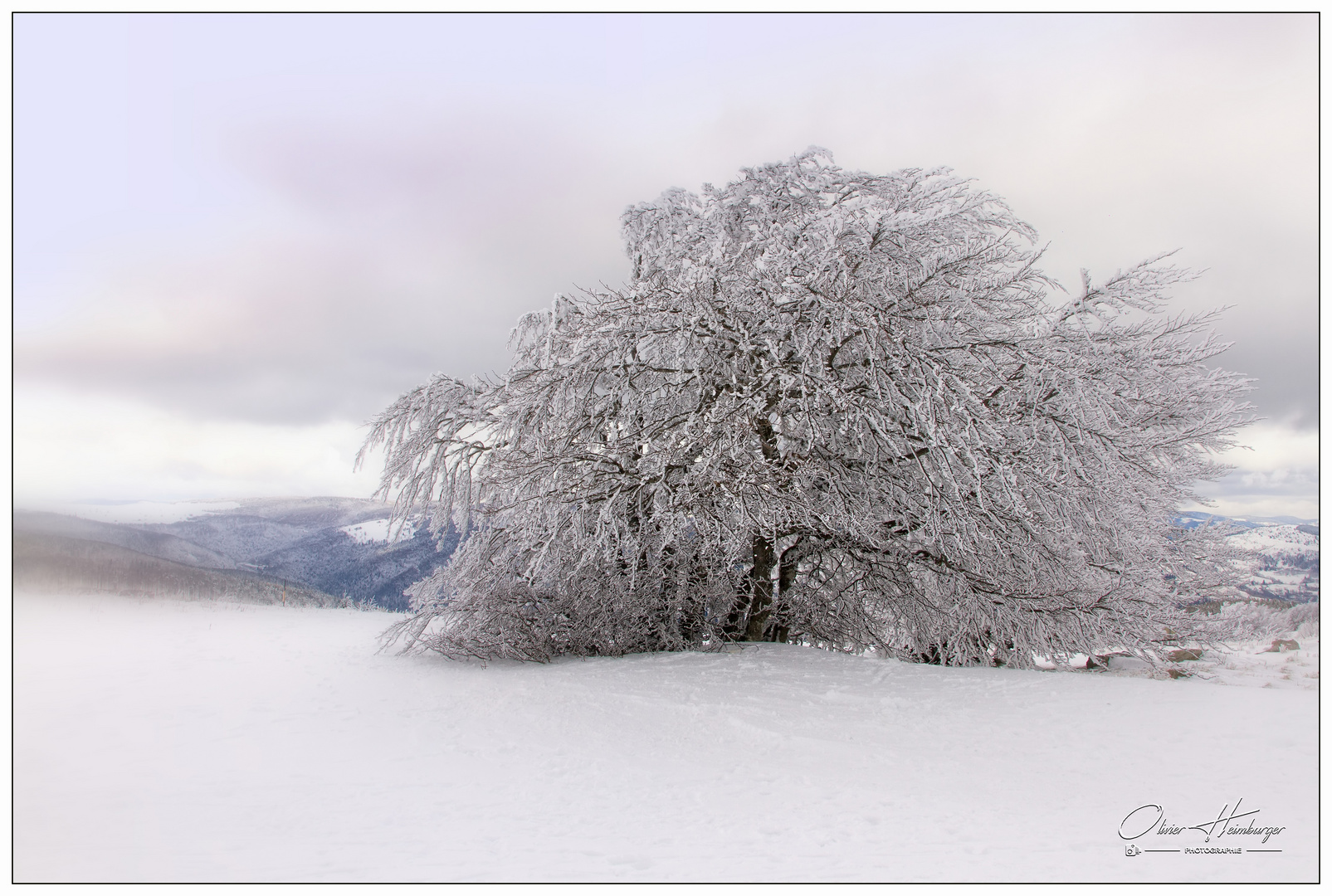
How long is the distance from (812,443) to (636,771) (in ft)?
10.9

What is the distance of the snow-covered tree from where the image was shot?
660cm

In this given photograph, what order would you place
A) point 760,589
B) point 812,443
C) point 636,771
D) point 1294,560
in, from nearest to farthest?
point 636,771 → point 1294,560 → point 812,443 → point 760,589

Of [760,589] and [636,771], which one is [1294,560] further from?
[636,771]

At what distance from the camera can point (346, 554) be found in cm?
1455

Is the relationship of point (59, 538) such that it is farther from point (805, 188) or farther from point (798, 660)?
point (805, 188)

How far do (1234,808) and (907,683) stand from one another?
3003mm

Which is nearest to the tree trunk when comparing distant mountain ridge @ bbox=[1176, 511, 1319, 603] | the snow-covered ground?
Result: the snow-covered ground

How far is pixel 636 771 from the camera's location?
15.1 feet
